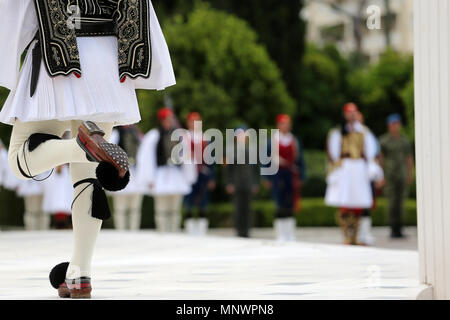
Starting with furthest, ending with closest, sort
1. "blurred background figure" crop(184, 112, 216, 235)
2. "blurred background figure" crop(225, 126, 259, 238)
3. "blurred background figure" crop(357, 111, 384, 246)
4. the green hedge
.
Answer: the green hedge < "blurred background figure" crop(184, 112, 216, 235) < "blurred background figure" crop(225, 126, 259, 238) < "blurred background figure" crop(357, 111, 384, 246)

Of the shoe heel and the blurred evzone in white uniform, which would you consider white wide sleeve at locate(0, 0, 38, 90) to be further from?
the blurred evzone in white uniform

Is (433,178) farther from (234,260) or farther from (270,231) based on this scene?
(270,231)

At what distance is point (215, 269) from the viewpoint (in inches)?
242

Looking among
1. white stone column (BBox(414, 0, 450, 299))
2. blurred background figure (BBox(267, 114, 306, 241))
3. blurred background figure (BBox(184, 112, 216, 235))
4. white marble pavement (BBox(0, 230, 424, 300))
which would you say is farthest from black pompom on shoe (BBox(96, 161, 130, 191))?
blurred background figure (BBox(184, 112, 216, 235))

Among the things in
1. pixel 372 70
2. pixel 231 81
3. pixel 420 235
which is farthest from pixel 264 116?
pixel 420 235

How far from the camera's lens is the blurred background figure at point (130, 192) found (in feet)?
45.8

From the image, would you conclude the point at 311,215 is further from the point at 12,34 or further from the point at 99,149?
the point at 99,149

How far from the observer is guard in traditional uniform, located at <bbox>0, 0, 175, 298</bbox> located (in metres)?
4.04

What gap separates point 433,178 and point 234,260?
2.77 m

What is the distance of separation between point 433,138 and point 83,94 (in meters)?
1.52

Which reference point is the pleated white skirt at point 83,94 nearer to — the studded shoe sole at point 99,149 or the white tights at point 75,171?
the white tights at point 75,171

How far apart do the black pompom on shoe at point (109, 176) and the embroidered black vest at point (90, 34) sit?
493 millimetres

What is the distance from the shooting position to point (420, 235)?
4.48 metres

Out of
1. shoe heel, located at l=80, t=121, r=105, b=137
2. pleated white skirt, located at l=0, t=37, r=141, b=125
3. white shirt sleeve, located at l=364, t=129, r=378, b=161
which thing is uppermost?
white shirt sleeve, located at l=364, t=129, r=378, b=161
